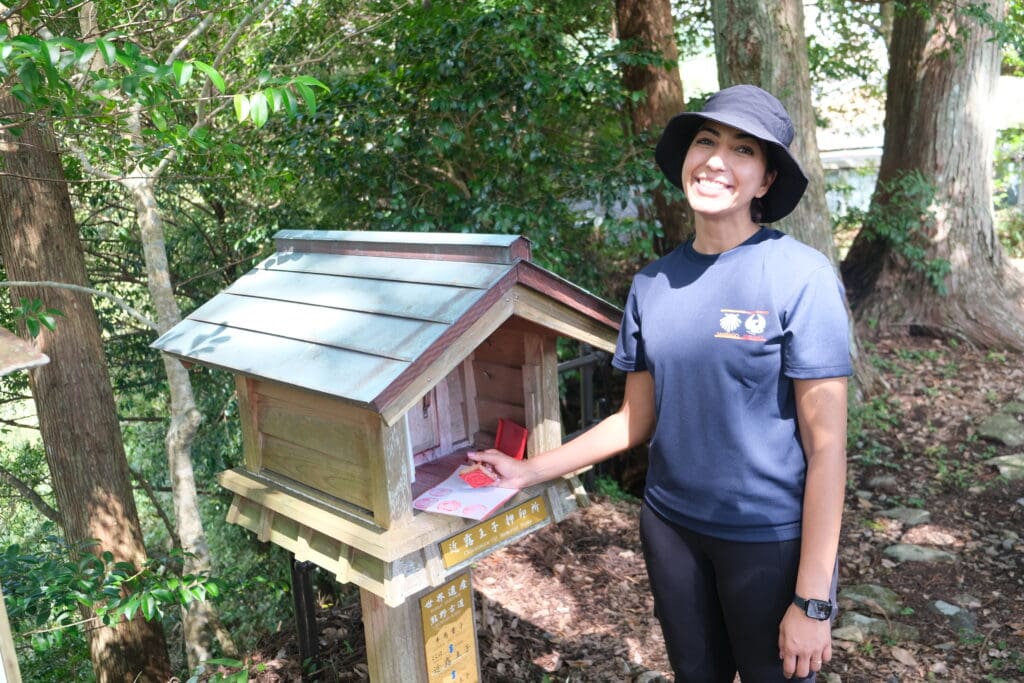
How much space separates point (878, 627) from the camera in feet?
12.2

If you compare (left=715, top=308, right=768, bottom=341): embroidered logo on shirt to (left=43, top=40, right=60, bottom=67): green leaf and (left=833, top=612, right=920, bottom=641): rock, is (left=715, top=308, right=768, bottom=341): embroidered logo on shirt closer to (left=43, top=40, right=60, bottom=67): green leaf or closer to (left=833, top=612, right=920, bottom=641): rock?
(left=43, top=40, right=60, bottom=67): green leaf

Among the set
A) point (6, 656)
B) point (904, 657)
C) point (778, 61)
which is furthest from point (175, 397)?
point (778, 61)

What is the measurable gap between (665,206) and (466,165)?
1933 millimetres

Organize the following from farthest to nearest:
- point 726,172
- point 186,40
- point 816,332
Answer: point 186,40 → point 726,172 → point 816,332

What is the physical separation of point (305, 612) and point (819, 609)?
2.10 meters

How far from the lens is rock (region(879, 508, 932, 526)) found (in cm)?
484

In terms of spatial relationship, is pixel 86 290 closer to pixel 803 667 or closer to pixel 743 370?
pixel 743 370

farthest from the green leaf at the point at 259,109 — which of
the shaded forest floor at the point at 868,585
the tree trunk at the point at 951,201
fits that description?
the tree trunk at the point at 951,201

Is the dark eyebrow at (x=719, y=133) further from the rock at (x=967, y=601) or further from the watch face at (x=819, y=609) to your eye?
the rock at (x=967, y=601)

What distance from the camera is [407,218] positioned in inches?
185

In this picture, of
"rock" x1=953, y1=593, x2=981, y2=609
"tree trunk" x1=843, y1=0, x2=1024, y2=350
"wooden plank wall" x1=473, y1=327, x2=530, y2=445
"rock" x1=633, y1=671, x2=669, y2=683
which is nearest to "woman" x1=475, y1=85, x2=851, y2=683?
"wooden plank wall" x1=473, y1=327, x2=530, y2=445

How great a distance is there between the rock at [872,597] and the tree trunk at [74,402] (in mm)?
3853

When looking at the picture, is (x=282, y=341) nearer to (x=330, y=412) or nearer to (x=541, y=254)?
(x=330, y=412)

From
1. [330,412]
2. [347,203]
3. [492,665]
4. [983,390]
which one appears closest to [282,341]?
[330,412]
